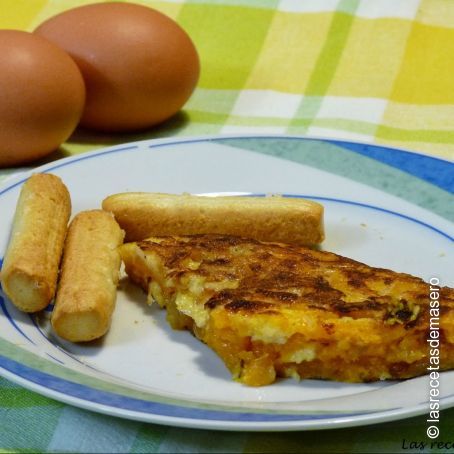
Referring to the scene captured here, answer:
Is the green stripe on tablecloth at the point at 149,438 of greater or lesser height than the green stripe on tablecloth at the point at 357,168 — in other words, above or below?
above

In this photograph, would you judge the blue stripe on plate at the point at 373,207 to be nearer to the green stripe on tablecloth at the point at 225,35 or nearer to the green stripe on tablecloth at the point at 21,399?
the green stripe on tablecloth at the point at 21,399

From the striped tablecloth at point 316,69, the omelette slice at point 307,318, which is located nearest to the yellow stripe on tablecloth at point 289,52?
the striped tablecloth at point 316,69

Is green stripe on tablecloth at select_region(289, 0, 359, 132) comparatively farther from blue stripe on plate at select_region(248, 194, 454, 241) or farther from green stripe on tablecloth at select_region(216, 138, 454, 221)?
blue stripe on plate at select_region(248, 194, 454, 241)

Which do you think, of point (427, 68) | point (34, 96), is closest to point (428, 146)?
point (427, 68)

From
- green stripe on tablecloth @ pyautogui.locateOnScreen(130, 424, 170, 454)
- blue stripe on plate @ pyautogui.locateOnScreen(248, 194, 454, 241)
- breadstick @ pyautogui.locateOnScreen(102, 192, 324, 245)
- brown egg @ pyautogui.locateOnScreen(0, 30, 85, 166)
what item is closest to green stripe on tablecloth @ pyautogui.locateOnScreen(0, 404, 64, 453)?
green stripe on tablecloth @ pyautogui.locateOnScreen(130, 424, 170, 454)

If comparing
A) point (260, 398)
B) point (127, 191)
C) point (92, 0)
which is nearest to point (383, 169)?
point (127, 191)

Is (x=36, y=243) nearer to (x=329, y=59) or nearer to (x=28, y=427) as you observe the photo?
(x=28, y=427)
